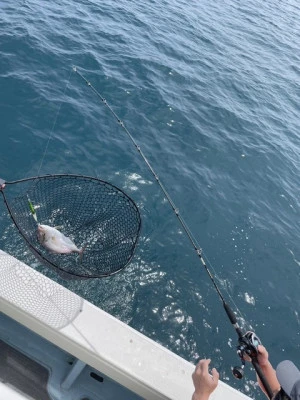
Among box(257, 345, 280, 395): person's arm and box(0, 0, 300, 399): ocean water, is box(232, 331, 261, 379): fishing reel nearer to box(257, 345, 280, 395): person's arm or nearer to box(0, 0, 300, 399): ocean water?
box(257, 345, 280, 395): person's arm

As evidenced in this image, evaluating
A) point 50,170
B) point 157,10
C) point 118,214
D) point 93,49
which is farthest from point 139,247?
point 157,10

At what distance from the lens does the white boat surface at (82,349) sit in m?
4.02

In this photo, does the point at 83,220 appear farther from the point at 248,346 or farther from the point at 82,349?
the point at 248,346

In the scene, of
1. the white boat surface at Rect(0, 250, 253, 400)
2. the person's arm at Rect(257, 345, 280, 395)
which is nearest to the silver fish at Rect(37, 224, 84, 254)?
the white boat surface at Rect(0, 250, 253, 400)

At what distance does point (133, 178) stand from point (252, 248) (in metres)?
3.59

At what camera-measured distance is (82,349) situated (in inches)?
159

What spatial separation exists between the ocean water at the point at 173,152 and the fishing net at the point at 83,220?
767 millimetres

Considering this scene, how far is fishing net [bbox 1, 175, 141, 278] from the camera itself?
6.25 m

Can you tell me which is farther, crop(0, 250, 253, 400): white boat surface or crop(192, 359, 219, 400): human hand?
crop(0, 250, 253, 400): white boat surface

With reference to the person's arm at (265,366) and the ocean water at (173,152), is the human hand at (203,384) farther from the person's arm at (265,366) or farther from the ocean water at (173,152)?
the ocean water at (173,152)

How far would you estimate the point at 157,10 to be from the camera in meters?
20.1

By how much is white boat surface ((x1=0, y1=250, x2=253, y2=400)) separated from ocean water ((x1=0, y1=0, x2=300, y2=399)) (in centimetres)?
214

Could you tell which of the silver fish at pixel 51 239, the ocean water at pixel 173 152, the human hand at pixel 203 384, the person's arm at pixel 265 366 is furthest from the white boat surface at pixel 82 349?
the ocean water at pixel 173 152

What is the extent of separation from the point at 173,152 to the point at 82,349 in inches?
305
